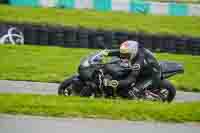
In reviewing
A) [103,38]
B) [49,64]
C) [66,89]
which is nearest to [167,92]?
[66,89]

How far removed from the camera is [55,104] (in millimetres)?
9352

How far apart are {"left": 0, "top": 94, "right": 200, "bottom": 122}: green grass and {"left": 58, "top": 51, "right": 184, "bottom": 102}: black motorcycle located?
7.44 ft

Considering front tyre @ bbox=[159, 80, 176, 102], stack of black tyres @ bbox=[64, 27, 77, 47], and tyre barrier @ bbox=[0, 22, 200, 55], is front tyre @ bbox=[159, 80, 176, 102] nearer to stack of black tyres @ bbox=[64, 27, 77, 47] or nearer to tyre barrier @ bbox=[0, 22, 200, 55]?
tyre barrier @ bbox=[0, 22, 200, 55]

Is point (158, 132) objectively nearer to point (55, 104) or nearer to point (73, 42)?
point (55, 104)

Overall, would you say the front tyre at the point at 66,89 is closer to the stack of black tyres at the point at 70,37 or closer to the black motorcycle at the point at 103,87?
the black motorcycle at the point at 103,87

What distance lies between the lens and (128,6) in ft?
114

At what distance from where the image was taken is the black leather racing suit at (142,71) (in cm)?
1203

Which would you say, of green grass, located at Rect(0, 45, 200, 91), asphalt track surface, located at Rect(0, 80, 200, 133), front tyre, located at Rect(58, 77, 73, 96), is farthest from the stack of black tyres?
asphalt track surface, located at Rect(0, 80, 200, 133)

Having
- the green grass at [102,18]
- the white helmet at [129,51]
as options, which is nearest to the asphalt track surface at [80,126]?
the white helmet at [129,51]

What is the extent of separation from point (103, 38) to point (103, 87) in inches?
323

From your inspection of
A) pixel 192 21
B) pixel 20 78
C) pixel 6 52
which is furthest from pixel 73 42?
pixel 192 21

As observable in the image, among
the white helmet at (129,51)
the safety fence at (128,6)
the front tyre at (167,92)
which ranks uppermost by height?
the white helmet at (129,51)

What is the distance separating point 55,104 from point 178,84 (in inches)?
257

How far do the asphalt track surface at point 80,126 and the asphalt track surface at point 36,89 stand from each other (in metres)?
4.72
